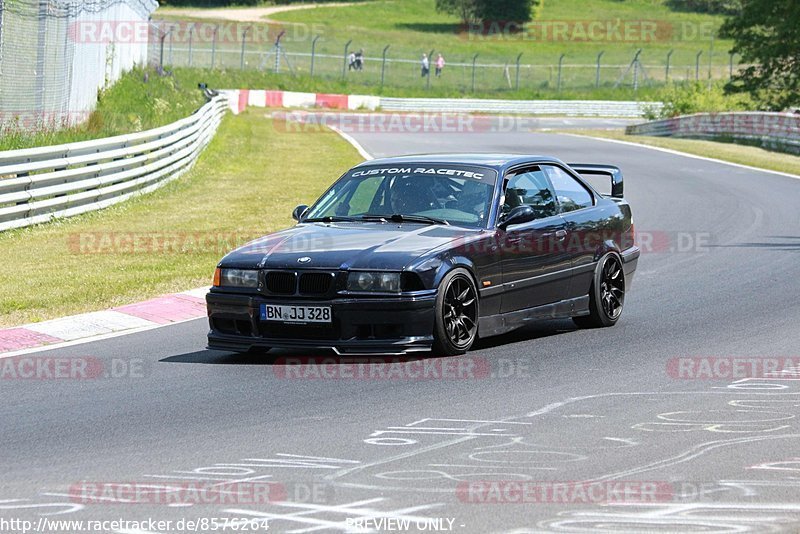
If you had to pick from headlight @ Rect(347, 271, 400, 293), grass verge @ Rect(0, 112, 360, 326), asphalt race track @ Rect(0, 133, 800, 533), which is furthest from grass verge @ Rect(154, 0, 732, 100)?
headlight @ Rect(347, 271, 400, 293)

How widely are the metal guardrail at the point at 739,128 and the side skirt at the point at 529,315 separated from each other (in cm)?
2754

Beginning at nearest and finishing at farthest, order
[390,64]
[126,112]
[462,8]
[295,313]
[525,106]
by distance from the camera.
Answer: [295,313], [126,112], [525,106], [390,64], [462,8]

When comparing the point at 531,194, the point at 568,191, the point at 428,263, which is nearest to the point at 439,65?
the point at 568,191

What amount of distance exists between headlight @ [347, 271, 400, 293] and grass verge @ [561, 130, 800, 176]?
22.6 metres

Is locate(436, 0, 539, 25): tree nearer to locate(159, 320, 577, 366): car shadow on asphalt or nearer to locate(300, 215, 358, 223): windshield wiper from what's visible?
locate(300, 215, 358, 223): windshield wiper

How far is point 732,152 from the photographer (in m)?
36.7

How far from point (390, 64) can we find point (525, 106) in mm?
12135

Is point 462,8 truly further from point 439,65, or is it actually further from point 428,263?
point 428,263

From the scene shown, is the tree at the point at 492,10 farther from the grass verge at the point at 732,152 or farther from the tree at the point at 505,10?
the grass verge at the point at 732,152

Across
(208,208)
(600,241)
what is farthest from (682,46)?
(600,241)

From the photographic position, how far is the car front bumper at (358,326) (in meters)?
9.23

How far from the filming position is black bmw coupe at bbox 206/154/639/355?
9.27 metres

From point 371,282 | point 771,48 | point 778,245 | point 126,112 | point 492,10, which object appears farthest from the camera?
point 492,10

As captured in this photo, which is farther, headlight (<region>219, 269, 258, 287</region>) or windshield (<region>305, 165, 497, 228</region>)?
windshield (<region>305, 165, 497, 228</region>)
